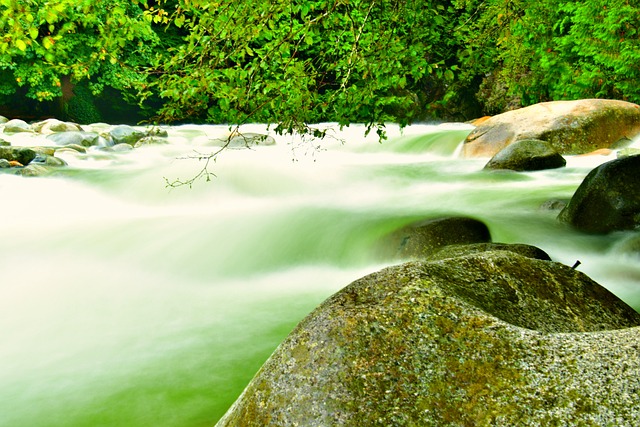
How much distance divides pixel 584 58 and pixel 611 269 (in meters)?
13.6

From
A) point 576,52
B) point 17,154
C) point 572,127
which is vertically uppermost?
point 576,52

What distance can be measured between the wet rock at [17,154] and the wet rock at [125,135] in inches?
162

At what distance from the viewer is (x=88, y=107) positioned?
86.4ft

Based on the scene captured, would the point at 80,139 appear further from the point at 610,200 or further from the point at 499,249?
the point at 499,249

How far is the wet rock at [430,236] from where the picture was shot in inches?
238

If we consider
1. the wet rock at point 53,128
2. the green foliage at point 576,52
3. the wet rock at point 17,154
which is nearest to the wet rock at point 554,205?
the green foliage at point 576,52

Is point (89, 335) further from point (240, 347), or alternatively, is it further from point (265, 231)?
point (265, 231)

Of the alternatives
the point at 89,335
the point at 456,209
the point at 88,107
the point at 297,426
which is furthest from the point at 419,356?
the point at 88,107

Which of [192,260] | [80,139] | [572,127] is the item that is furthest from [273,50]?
[80,139]

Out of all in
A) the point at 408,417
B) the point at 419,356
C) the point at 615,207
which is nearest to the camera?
the point at 408,417

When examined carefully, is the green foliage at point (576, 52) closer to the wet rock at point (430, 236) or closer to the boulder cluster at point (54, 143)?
the wet rock at point (430, 236)

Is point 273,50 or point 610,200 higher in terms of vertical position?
point 273,50

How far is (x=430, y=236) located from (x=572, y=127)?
817cm

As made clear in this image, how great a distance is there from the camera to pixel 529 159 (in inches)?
427
